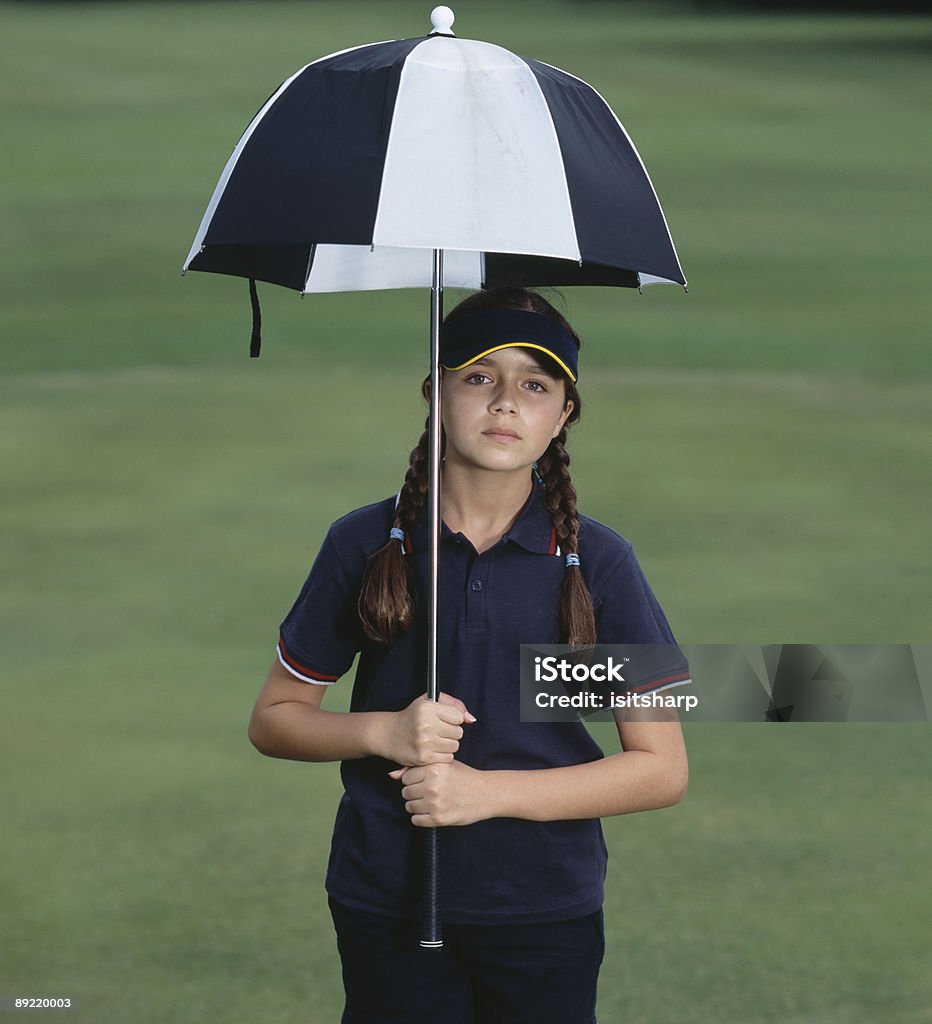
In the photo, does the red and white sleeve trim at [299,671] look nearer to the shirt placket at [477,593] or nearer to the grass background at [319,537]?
the shirt placket at [477,593]

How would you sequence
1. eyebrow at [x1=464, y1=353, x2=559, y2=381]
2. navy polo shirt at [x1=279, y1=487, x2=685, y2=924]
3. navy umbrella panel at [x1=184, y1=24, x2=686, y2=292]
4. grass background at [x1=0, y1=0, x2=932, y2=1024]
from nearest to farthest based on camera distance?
navy umbrella panel at [x1=184, y1=24, x2=686, y2=292], navy polo shirt at [x1=279, y1=487, x2=685, y2=924], eyebrow at [x1=464, y1=353, x2=559, y2=381], grass background at [x1=0, y1=0, x2=932, y2=1024]

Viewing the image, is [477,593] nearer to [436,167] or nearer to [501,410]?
[501,410]

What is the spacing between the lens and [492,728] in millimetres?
3238

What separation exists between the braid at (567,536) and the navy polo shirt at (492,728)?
2 centimetres

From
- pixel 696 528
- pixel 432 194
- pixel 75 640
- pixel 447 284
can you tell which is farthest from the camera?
pixel 696 528

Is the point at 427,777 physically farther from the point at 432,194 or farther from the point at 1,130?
the point at 1,130

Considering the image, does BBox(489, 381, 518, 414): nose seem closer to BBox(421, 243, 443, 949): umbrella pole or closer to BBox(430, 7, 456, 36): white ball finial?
BBox(421, 243, 443, 949): umbrella pole

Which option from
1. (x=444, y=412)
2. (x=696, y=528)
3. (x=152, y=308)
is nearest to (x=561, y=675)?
(x=444, y=412)

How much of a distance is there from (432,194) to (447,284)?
2.68 feet

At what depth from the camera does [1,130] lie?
24.7m

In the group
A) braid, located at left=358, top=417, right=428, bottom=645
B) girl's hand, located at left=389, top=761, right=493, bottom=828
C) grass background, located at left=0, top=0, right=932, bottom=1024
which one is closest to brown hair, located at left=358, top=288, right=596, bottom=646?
braid, located at left=358, top=417, right=428, bottom=645

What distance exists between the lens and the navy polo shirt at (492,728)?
324cm

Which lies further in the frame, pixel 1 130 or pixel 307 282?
pixel 1 130

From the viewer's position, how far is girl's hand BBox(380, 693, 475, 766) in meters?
3.13
